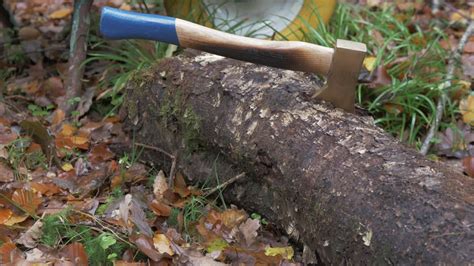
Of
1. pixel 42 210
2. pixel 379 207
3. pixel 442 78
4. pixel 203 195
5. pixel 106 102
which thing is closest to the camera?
pixel 379 207

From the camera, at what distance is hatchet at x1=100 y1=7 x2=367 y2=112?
2.12m

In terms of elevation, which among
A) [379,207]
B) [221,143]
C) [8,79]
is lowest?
[8,79]

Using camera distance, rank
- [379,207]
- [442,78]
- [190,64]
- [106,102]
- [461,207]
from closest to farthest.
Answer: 1. [461,207]
2. [379,207]
3. [190,64]
4. [442,78]
5. [106,102]

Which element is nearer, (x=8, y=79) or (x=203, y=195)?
(x=203, y=195)

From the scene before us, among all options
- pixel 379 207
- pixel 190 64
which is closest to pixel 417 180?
pixel 379 207

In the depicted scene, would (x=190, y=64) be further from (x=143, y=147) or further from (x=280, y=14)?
(x=280, y=14)

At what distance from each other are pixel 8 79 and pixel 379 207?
8.42ft

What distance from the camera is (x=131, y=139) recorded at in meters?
2.82

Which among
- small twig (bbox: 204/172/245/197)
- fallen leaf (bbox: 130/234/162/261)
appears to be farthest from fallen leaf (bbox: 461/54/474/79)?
fallen leaf (bbox: 130/234/162/261)

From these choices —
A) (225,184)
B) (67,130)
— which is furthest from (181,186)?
(67,130)

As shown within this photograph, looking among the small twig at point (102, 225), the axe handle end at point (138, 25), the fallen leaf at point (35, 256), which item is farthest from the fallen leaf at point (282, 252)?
the axe handle end at point (138, 25)

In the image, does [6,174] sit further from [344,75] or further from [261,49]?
[344,75]

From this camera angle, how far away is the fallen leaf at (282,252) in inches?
80.0

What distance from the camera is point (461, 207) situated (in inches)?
64.0
